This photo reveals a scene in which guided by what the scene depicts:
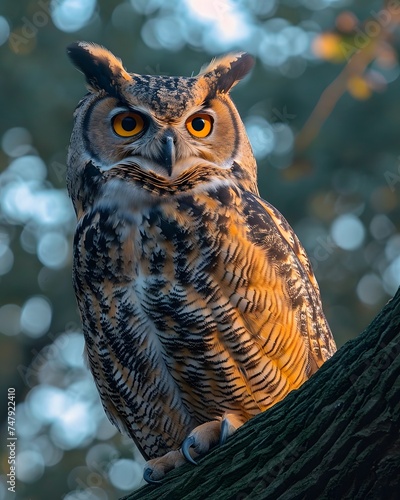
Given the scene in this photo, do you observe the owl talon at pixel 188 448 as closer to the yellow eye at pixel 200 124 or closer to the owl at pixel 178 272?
the owl at pixel 178 272

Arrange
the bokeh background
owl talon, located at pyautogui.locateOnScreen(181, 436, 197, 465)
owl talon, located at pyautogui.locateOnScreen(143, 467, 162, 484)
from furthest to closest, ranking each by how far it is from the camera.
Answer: the bokeh background
owl talon, located at pyautogui.locateOnScreen(143, 467, 162, 484)
owl talon, located at pyautogui.locateOnScreen(181, 436, 197, 465)

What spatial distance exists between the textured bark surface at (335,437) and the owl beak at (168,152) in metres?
0.80

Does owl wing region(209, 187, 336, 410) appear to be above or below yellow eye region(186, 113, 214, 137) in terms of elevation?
below

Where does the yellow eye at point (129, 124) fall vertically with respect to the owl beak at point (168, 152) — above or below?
above

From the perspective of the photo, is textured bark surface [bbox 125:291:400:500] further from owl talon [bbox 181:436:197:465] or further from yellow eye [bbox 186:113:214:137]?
yellow eye [bbox 186:113:214:137]

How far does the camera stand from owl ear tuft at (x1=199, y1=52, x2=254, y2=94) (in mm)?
2594

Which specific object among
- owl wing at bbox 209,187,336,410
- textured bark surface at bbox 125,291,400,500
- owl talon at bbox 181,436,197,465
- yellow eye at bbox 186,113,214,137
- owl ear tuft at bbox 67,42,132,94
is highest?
owl ear tuft at bbox 67,42,132,94

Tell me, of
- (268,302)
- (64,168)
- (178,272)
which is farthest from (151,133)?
(64,168)

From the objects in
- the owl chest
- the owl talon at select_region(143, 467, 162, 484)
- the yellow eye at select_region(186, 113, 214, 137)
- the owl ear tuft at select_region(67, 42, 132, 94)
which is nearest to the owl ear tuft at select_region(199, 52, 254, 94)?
the yellow eye at select_region(186, 113, 214, 137)

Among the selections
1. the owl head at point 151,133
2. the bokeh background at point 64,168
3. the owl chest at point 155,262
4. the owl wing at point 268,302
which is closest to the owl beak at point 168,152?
the owl head at point 151,133

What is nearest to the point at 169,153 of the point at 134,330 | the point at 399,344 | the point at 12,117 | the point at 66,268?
the point at 134,330

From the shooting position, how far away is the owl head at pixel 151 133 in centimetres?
237

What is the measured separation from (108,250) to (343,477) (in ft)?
3.53

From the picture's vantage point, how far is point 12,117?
698cm
